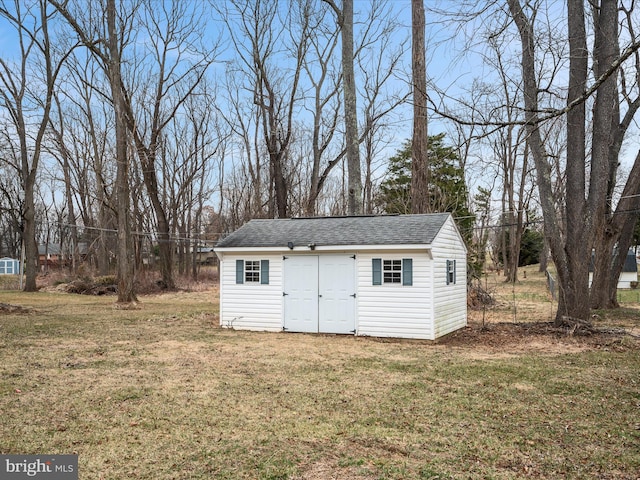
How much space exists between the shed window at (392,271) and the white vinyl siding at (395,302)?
7 cm

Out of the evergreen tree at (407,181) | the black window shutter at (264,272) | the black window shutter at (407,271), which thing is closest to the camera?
the black window shutter at (407,271)

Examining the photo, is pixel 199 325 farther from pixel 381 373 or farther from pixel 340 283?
pixel 381 373

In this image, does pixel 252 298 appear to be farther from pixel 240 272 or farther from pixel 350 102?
pixel 350 102

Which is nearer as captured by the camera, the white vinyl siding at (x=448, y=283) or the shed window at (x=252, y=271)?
the white vinyl siding at (x=448, y=283)

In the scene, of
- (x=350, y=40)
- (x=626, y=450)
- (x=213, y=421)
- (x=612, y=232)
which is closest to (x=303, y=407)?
(x=213, y=421)

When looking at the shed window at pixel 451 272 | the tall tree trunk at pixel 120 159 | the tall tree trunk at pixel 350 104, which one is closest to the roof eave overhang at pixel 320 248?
the shed window at pixel 451 272

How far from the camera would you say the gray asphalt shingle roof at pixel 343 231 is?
38.3 ft

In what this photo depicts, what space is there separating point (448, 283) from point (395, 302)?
164 centimetres

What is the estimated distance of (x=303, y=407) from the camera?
6090mm

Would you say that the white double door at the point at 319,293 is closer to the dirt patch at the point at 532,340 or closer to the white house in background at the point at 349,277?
the white house in background at the point at 349,277

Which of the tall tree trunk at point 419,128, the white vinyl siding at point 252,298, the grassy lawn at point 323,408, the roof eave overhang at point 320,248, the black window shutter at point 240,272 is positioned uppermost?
the tall tree trunk at point 419,128

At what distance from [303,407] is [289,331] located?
6.59m

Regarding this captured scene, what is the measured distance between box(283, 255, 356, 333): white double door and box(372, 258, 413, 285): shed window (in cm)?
56

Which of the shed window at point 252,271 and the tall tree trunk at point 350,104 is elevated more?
the tall tree trunk at point 350,104
